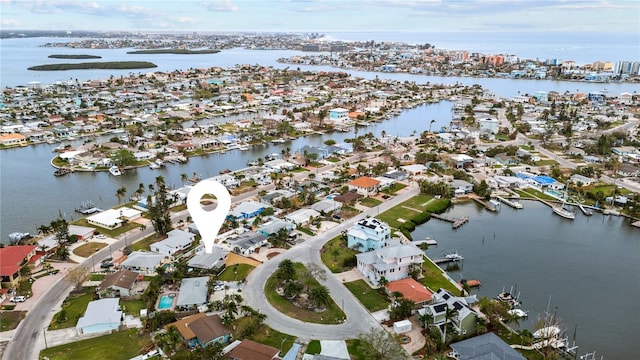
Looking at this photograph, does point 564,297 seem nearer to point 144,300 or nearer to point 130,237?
point 144,300

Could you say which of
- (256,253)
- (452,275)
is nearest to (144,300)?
(256,253)

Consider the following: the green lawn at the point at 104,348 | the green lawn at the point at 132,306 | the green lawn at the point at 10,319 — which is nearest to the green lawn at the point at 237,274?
the green lawn at the point at 132,306

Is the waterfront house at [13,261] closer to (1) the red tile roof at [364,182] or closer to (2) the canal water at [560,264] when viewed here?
(1) the red tile roof at [364,182]

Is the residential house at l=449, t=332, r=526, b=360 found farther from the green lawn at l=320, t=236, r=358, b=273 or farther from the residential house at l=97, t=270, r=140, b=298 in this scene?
the residential house at l=97, t=270, r=140, b=298

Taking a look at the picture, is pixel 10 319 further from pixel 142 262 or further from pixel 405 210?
pixel 405 210

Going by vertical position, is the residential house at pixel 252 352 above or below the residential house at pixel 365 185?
below

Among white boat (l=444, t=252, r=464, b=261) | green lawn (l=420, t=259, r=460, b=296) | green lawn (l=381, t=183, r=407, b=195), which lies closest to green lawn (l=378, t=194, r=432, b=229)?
green lawn (l=381, t=183, r=407, b=195)
